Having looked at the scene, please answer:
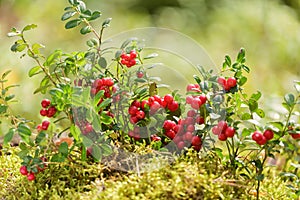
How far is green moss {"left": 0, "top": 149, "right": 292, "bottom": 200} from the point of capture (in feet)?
4.26

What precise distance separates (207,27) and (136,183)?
128 inches

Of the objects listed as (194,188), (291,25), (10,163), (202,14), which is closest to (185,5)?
(202,14)

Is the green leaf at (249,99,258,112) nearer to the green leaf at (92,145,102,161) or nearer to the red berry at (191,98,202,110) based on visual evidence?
the red berry at (191,98,202,110)

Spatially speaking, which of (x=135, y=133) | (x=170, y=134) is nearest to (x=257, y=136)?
(x=170, y=134)

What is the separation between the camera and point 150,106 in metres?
1.46

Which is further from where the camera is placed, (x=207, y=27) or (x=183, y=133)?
(x=207, y=27)

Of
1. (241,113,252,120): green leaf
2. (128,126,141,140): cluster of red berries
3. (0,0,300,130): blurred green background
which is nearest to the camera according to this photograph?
(241,113,252,120): green leaf

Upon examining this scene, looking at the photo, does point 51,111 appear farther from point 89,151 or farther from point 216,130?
point 216,130

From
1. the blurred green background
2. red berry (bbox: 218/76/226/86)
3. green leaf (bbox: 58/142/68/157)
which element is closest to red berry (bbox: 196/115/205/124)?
red berry (bbox: 218/76/226/86)

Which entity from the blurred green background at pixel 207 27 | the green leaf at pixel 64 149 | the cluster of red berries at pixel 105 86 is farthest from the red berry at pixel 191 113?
the blurred green background at pixel 207 27

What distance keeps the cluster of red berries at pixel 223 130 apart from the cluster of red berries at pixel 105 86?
11.3 inches

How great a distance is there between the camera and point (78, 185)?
1.40 m

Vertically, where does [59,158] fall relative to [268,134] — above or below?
below

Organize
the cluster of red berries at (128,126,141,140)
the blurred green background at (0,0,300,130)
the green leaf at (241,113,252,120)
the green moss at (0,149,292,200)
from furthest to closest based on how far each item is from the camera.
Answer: the blurred green background at (0,0,300,130) → the cluster of red berries at (128,126,141,140) → the green leaf at (241,113,252,120) → the green moss at (0,149,292,200)
